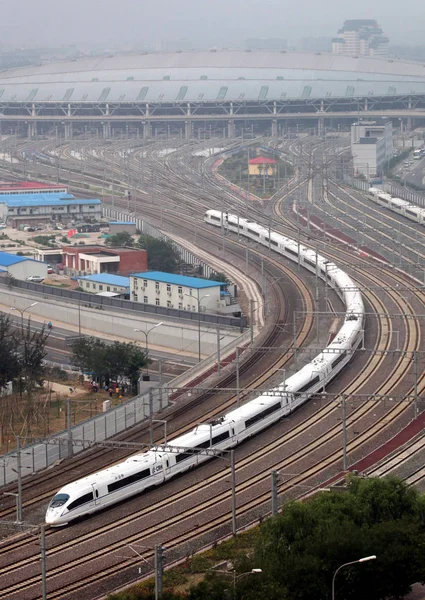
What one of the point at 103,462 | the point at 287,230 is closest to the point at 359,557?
the point at 103,462

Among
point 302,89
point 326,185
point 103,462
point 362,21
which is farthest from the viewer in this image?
point 362,21

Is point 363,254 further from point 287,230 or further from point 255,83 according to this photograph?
point 255,83

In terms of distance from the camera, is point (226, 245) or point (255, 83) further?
point (255, 83)

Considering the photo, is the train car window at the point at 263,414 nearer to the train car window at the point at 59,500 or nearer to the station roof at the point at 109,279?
the train car window at the point at 59,500

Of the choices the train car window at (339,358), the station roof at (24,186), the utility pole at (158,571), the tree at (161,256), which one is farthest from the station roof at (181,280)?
the station roof at (24,186)

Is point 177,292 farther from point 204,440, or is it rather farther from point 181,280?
point 204,440

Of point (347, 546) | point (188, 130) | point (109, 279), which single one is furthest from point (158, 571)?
point (188, 130)
